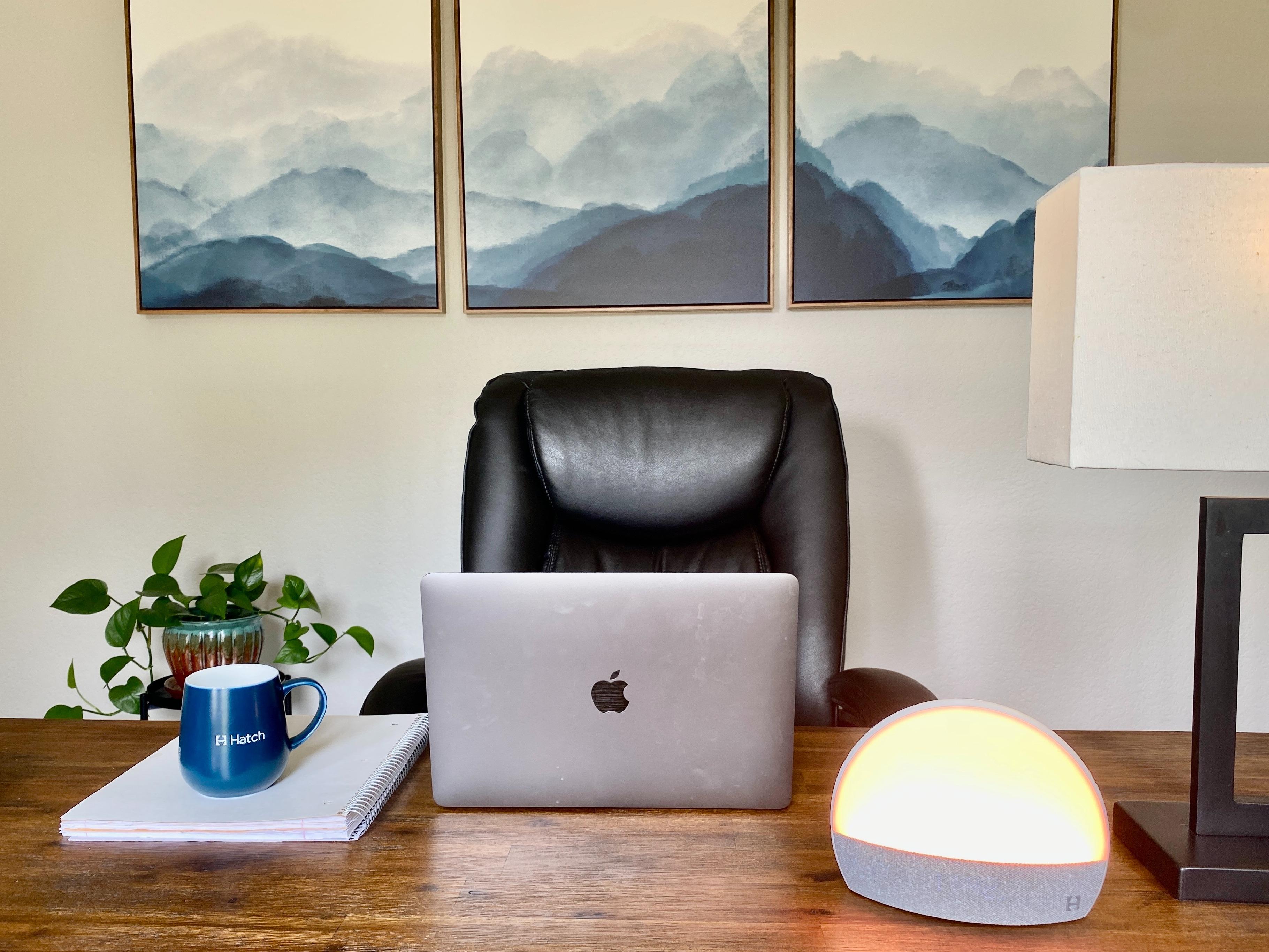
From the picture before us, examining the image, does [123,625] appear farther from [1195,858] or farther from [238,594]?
[1195,858]

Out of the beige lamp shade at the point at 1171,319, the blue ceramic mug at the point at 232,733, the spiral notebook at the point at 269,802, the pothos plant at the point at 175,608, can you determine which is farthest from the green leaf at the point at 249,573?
the beige lamp shade at the point at 1171,319

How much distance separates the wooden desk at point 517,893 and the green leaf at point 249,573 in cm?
103

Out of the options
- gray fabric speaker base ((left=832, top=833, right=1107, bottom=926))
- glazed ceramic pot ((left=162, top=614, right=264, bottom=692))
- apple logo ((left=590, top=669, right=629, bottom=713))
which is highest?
apple logo ((left=590, top=669, right=629, bottom=713))

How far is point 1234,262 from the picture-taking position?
2.18ft

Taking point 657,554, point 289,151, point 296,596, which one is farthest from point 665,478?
point 289,151

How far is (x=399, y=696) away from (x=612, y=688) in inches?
18.5

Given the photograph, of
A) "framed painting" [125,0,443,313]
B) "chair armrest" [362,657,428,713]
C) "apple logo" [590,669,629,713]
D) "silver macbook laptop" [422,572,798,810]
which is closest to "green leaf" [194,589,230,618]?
"framed painting" [125,0,443,313]

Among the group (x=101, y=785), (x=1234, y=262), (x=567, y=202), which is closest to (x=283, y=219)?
(x=567, y=202)

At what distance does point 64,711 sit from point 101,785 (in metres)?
1.21

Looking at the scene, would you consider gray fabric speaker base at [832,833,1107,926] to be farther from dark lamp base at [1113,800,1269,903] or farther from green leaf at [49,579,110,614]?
green leaf at [49,579,110,614]

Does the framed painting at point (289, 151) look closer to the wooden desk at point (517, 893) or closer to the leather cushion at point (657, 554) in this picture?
the leather cushion at point (657, 554)

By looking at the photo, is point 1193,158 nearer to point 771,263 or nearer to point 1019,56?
point 1019,56

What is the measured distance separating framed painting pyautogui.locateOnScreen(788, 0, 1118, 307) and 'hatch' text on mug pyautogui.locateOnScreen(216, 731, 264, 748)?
57.4 inches

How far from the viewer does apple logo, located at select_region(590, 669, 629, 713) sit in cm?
74
